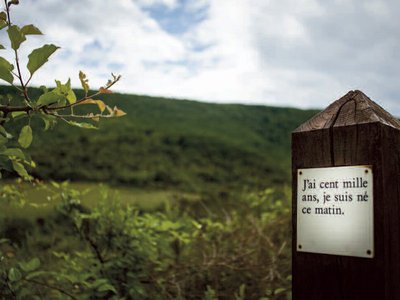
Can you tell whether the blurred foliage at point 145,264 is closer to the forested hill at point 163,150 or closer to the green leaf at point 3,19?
the green leaf at point 3,19

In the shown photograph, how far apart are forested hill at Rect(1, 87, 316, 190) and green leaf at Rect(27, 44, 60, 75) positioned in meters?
4.78

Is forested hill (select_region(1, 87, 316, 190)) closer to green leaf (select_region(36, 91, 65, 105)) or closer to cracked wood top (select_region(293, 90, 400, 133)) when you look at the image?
green leaf (select_region(36, 91, 65, 105))

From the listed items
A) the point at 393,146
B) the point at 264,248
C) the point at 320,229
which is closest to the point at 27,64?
the point at 320,229

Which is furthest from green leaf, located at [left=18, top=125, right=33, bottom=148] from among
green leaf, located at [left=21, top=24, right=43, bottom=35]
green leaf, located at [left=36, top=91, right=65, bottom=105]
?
green leaf, located at [left=21, top=24, right=43, bottom=35]

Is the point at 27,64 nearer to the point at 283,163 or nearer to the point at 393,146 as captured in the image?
the point at 393,146

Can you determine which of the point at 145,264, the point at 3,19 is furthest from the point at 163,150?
the point at 3,19

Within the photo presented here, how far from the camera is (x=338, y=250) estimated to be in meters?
1.72

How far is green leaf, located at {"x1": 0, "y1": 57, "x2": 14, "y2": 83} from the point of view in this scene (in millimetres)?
1727

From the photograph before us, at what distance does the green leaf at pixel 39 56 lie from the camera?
1.69 meters

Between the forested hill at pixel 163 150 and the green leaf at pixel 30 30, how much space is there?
4759 millimetres

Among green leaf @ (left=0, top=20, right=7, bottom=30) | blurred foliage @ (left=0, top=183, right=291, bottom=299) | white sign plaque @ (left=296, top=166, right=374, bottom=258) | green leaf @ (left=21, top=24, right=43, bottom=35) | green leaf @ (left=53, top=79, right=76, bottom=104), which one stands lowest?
blurred foliage @ (left=0, top=183, right=291, bottom=299)

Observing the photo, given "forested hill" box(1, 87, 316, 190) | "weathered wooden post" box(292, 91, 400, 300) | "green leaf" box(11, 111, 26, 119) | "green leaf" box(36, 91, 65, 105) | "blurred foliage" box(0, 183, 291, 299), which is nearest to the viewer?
"weathered wooden post" box(292, 91, 400, 300)

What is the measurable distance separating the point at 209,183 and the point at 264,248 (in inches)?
118

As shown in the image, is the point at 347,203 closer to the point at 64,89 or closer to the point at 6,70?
the point at 64,89
